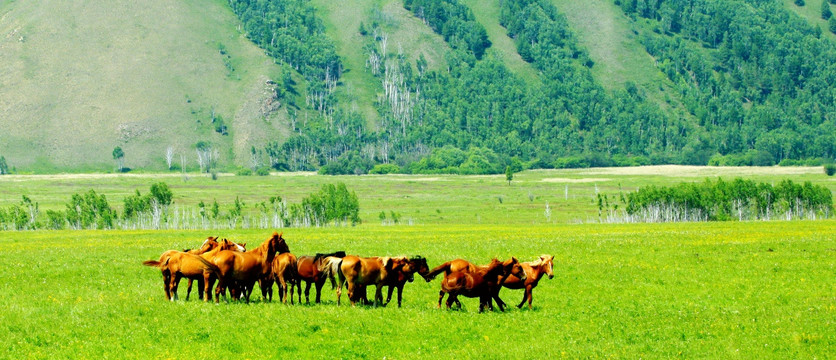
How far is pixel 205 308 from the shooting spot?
26.0 meters

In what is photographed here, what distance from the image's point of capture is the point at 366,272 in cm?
2756

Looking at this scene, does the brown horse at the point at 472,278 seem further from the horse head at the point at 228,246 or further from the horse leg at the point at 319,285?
the horse head at the point at 228,246

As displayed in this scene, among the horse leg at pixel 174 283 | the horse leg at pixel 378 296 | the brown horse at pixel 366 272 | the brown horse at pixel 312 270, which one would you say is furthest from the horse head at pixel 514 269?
the horse leg at pixel 174 283

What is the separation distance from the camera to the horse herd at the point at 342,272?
27062 millimetres

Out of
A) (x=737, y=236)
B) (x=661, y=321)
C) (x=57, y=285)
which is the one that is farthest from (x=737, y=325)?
(x=737, y=236)

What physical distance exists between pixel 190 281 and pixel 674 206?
326 ft

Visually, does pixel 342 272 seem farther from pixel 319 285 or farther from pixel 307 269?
pixel 307 269

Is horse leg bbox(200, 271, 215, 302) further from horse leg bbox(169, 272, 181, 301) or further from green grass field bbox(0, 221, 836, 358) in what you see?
green grass field bbox(0, 221, 836, 358)

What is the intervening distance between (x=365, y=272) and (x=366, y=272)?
0.04 metres

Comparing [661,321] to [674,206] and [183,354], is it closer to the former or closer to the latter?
[183,354]

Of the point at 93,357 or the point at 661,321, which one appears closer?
the point at 93,357

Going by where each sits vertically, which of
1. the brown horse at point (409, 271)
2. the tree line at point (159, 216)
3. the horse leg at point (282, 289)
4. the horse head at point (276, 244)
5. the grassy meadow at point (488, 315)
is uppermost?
the horse head at point (276, 244)

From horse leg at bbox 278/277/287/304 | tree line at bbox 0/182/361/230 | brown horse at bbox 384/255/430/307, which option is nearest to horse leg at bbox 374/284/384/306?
brown horse at bbox 384/255/430/307

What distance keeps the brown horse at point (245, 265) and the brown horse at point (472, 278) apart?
5.64 meters
